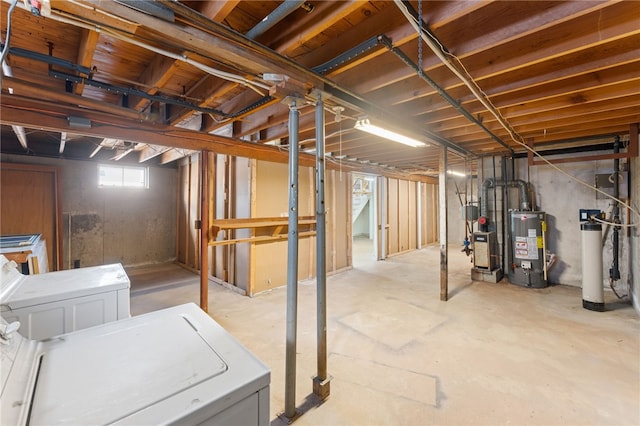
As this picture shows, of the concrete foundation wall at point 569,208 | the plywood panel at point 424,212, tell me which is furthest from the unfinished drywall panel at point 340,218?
the plywood panel at point 424,212

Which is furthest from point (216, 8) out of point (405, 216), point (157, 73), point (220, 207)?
point (405, 216)

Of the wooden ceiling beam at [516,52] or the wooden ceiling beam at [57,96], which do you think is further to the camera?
the wooden ceiling beam at [57,96]

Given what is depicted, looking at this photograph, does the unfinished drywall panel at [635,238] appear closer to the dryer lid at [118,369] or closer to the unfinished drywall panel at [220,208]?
the dryer lid at [118,369]

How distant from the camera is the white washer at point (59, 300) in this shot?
1.42 metres

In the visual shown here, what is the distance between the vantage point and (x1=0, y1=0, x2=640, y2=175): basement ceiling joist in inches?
55.9

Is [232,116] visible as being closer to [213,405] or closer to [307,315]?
[307,315]

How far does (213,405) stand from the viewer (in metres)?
0.78

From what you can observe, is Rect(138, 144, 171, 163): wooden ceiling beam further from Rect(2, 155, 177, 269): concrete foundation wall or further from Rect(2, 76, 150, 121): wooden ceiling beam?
Rect(2, 76, 150, 121): wooden ceiling beam

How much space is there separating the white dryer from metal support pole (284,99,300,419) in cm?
70

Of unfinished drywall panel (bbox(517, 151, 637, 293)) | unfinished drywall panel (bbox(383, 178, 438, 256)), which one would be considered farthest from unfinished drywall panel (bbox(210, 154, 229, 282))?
unfinished drywall panel (bbox(517, 151, 637, 293))

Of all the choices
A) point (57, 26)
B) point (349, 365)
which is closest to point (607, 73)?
point (349, 365)

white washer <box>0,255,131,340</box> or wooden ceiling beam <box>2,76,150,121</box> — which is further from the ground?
wooden ceiling beam <box>2,76,150,121</box>

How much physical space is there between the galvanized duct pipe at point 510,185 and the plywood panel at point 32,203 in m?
7.69

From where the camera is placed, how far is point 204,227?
332 centimetres
